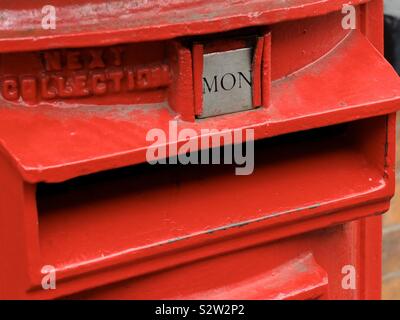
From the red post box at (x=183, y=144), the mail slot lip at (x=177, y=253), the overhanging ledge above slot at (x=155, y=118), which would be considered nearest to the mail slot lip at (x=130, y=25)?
the red post box at (x=183, y=144)

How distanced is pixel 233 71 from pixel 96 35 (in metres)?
0.25

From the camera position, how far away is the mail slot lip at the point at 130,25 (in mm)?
1239

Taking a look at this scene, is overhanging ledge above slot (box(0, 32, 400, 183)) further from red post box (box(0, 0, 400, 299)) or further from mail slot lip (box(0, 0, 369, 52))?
mail slot lip (box(0, 0, 369, 52))

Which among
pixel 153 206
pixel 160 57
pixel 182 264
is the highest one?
pixel 160 57

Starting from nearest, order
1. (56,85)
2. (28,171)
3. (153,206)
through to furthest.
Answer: (28,171) < (56,85) < (153,206)

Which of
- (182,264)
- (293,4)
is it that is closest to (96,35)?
(293,4)

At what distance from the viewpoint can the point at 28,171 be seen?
1.21m

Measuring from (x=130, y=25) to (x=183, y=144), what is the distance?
21cm

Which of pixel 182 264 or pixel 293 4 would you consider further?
pixel 182 264

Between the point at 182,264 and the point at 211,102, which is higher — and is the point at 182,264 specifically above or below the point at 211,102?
below

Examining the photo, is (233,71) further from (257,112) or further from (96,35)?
(96,35)

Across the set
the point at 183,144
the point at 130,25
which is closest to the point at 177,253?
the point at 183,144

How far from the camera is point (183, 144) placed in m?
1.31

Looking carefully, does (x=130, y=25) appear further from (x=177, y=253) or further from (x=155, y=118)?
(x=177, y=253)
